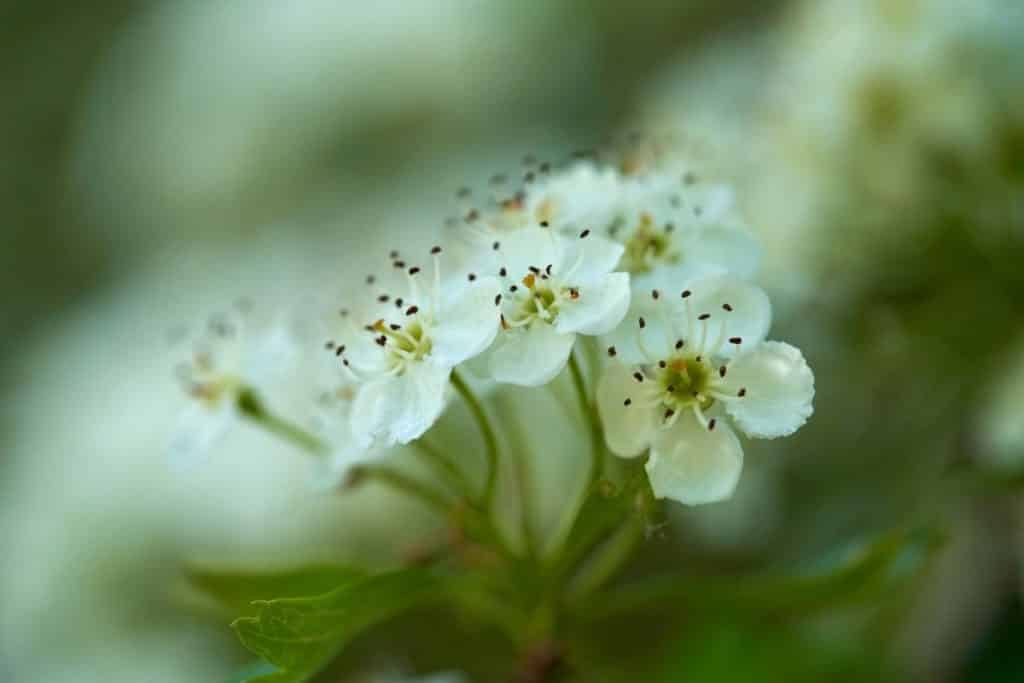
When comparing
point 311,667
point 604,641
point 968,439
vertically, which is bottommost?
point 311,667

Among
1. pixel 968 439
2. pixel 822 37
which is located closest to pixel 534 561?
pixel 968 439

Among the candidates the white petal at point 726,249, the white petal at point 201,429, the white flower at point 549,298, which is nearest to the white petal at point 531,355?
the white flower at point 549,298

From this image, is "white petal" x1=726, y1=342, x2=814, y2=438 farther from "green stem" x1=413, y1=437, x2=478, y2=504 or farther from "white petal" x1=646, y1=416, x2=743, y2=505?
"green stem" x1=413, y1=437, x2=478, y2=504

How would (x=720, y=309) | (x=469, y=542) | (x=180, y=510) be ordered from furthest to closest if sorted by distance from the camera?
(x=180, y=510)
(x=469, y=542)
(x=720, y=309)

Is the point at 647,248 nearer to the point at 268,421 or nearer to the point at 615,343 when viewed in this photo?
the point at 615,343

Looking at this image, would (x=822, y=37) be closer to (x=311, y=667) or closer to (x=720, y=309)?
(x=720, y=309)

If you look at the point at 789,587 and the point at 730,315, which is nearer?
the point at 730,315

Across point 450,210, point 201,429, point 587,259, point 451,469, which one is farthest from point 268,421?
point 450,210
